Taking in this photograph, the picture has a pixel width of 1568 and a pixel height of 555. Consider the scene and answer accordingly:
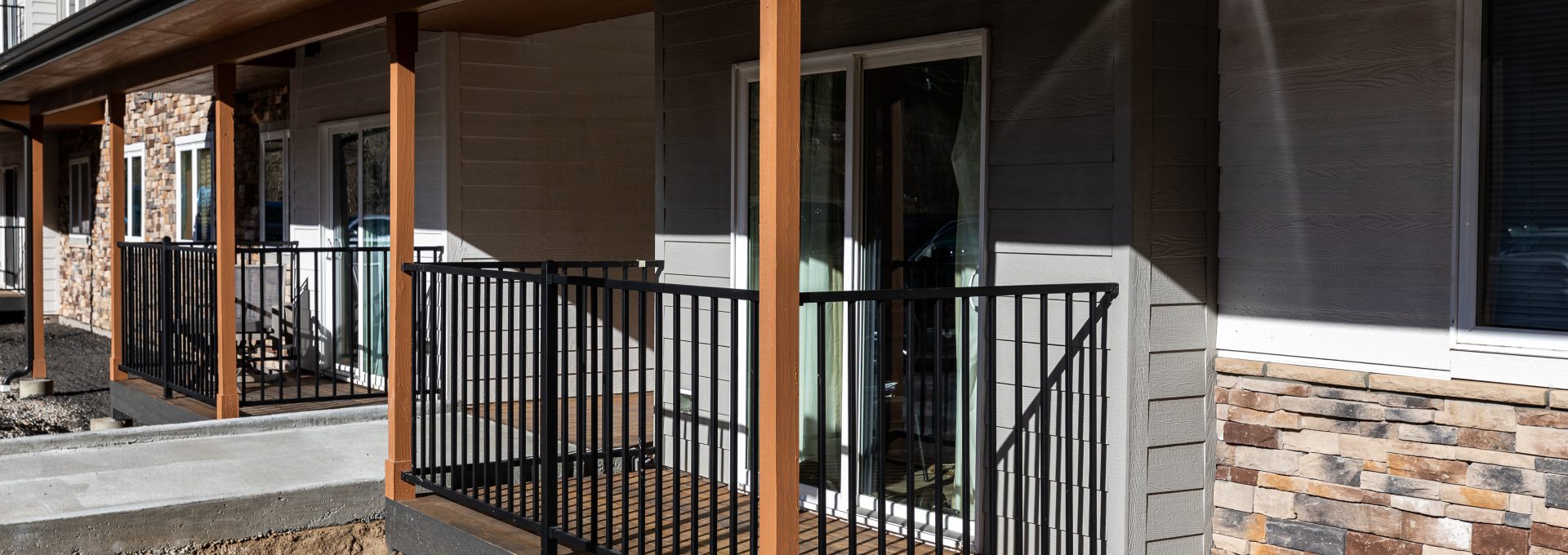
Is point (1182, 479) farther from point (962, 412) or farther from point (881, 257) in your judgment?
point (881, 257)

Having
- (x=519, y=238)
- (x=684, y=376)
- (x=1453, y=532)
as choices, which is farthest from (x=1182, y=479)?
(x=519, y=238)

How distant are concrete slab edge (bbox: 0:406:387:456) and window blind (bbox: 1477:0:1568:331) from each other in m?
5.84

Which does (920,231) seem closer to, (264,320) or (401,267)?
(401,267)

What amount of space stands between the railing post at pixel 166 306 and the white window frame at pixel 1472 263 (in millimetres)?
7195

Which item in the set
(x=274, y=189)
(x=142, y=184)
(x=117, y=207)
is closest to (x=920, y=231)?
(x=117, y=207)

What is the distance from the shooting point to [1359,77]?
3707 millimetres

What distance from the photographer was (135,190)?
1413 cm

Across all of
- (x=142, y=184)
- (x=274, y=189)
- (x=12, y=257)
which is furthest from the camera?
(x=12, y=257)

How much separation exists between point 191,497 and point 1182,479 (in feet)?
12.9

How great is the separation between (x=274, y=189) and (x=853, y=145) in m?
7.35

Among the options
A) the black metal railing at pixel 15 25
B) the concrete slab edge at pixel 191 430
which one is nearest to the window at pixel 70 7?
the black metal railing at pixel 15 25

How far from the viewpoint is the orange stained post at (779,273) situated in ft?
10.5

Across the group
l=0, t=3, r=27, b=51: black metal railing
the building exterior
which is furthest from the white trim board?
l=0, t=3, r=27, b=51: black metal railing

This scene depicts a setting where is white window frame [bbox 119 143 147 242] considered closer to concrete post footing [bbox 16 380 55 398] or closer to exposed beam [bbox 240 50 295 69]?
concrete post footing [bbox 16 380 55 398]
